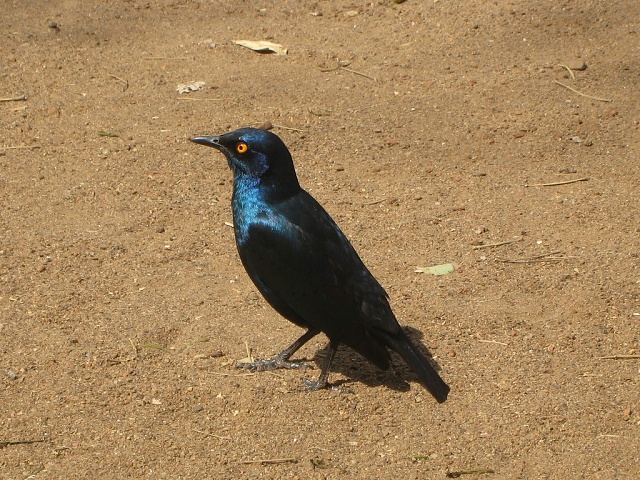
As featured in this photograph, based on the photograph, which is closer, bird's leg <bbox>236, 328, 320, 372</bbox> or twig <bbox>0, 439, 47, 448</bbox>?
twig <bbox>0, 439, 47, 448</bbox>

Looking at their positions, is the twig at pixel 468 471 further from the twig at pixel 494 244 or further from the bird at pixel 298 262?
the twig at pixel 494 244

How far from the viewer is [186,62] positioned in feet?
27.6

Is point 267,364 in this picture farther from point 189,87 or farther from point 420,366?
point 189,87

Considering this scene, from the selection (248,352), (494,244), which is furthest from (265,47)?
(248,352)

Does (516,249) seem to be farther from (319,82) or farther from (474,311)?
(319,82)

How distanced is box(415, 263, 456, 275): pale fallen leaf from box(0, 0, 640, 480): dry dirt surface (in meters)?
0.05

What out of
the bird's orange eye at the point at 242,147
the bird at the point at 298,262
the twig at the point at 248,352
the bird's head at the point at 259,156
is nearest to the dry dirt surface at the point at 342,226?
the twig at the point at 248,352

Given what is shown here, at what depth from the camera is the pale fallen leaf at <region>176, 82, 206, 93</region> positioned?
26.1 ft

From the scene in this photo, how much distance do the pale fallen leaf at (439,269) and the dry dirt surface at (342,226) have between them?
0.05m

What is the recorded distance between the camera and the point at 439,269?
590 cm

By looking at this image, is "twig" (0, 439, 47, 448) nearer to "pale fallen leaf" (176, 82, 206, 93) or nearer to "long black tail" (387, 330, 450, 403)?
"long black tail" (387, 330, 450, 403)

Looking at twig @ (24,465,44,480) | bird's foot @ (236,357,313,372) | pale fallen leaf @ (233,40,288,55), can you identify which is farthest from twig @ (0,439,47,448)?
pale fallen leaf @ (233,40,288,55)

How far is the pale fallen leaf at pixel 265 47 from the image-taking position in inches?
338

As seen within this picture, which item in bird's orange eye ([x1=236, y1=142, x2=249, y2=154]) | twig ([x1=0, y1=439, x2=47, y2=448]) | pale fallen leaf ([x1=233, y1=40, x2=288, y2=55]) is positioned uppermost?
bird's orange eye ([x1=236, y1=142, x2=249, y2=154])
